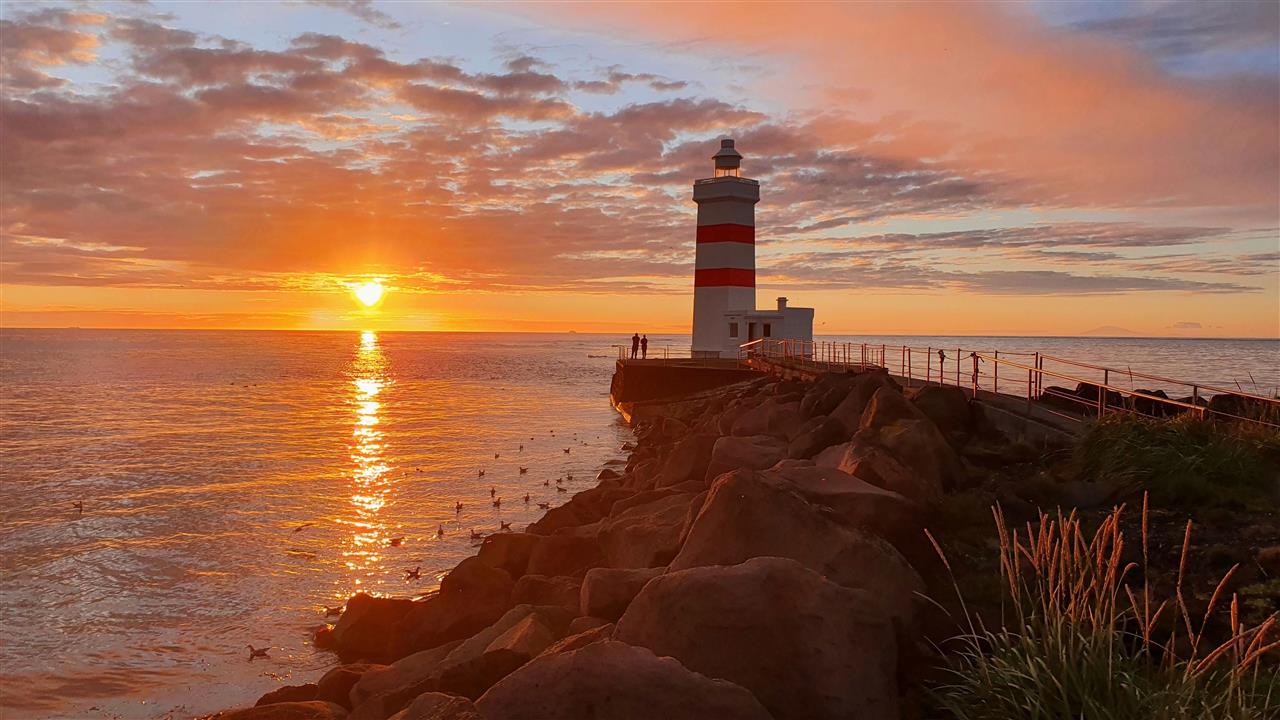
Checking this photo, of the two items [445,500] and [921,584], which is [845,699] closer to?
[921,584]

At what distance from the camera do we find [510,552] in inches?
401

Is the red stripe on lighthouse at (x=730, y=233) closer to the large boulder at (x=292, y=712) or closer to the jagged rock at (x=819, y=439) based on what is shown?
the jagged rock at (x=819, y=439)

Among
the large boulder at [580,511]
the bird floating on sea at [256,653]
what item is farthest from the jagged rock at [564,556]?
the bird floating on sea at [256,653]

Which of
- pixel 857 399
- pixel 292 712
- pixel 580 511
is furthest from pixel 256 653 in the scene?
pixel 857 399

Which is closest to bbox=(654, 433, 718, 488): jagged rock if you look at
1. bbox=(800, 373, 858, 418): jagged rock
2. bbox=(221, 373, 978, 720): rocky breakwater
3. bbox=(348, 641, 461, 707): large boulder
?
bbox=(221, 373, 978, 720): rocky breakwater

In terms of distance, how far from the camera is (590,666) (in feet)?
13.6

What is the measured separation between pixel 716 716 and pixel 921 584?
6.89 ft

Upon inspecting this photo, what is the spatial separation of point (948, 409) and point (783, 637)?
25.3 ft

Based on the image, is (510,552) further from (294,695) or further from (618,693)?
(618,693)

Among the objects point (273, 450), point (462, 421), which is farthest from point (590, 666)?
point (462, 421)

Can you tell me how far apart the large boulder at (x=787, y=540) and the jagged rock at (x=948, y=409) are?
18.7 feet

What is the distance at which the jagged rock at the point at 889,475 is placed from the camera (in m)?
7.44

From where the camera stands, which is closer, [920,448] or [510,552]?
[920,448]

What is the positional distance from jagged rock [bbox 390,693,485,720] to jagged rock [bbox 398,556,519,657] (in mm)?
3664
